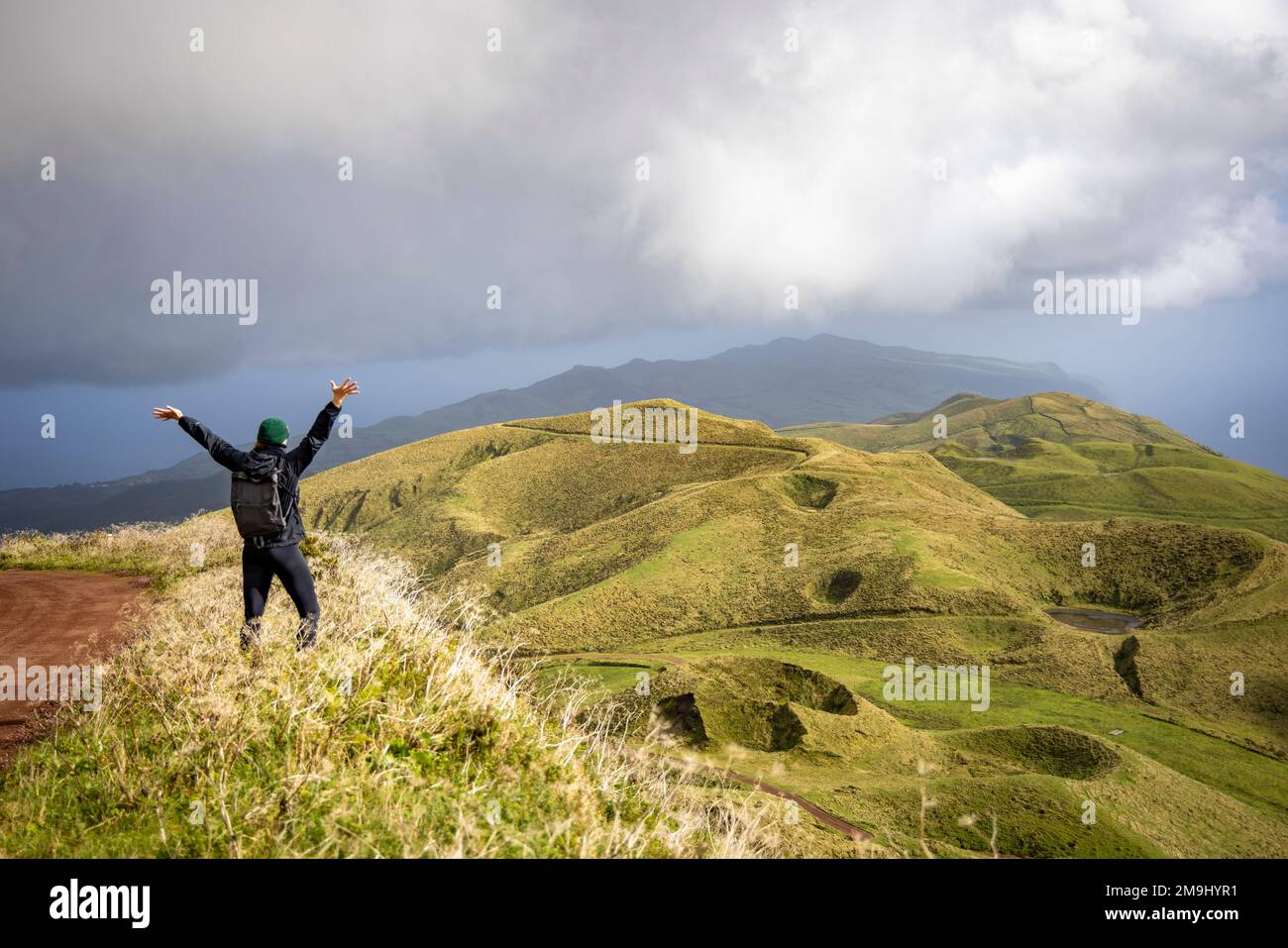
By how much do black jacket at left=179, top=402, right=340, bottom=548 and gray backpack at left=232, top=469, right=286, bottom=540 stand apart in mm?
70

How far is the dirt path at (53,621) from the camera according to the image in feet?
27.6

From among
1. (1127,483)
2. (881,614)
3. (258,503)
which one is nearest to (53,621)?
(258,503)

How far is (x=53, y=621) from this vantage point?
41.9ft

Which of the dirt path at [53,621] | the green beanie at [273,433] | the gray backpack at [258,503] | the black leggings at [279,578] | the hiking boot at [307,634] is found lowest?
the dirt path at [53,621]

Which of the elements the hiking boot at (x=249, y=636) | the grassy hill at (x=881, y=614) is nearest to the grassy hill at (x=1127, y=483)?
the grassy hill at (x=881, y=614)

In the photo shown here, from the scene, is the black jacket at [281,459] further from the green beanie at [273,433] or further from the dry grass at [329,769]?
the dry grass at [329,769]

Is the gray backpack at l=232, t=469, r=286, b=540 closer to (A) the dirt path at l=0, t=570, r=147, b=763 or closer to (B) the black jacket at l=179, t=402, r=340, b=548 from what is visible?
(B) the black jacket at l=179, t=402, r=340, b=548

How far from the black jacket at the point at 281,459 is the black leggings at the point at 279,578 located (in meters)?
0.10

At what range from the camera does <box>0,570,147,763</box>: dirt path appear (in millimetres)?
8414

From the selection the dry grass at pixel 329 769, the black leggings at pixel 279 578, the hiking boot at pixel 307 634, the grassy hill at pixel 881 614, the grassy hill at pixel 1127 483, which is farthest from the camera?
the grassy hill at pixel 1127 483

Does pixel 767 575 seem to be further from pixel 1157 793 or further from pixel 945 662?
pixel 1157 793

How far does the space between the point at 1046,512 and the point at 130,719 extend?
3627 inches

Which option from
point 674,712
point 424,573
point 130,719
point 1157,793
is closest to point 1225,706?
point 1157,793

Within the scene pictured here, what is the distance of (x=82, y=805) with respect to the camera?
17.0 feet
